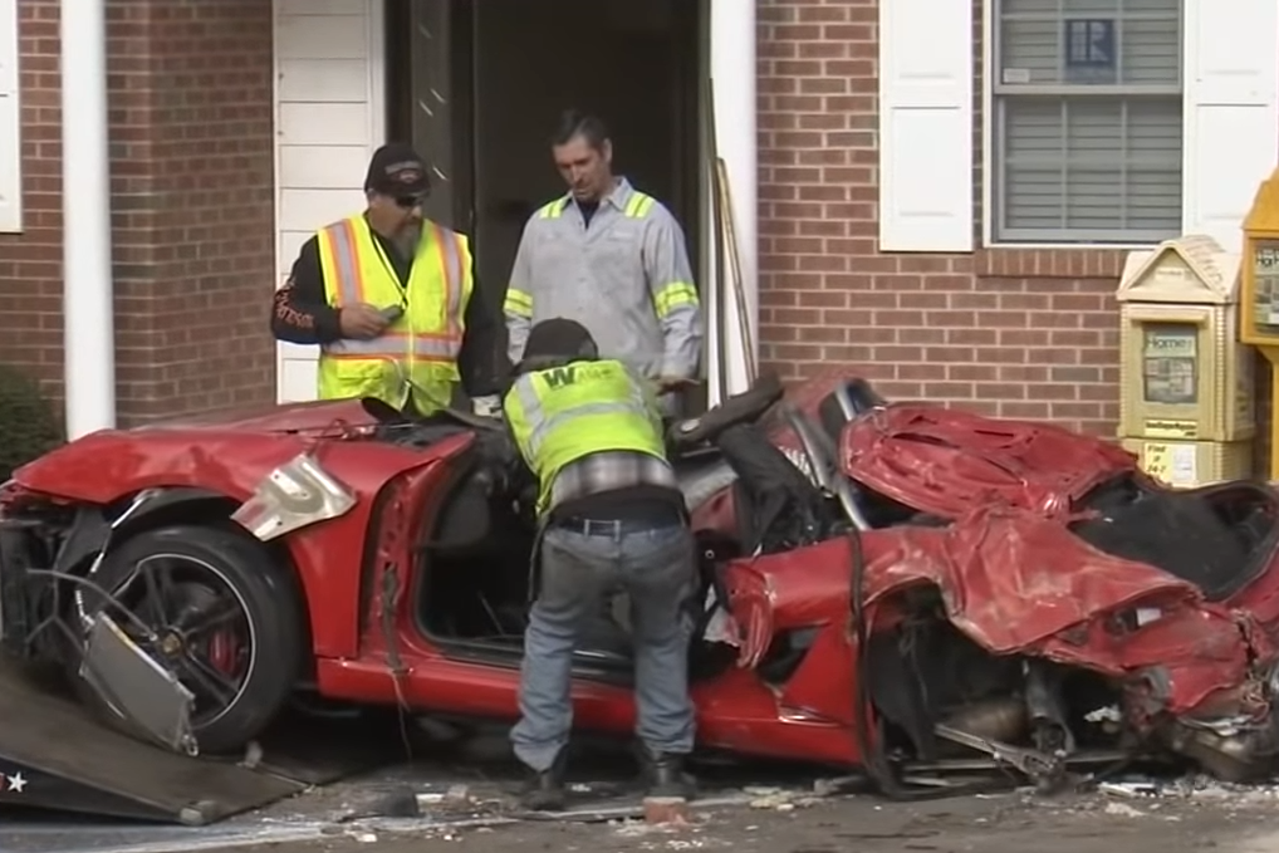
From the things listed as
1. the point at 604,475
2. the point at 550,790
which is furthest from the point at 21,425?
the point at 604,475

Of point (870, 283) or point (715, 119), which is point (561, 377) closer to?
point (715, 119)

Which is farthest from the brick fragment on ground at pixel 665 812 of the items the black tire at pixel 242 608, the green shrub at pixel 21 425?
the green shrub at pixel 21 425

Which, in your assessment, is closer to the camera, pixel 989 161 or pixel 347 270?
pixel 347 270

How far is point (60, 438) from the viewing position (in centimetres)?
1216

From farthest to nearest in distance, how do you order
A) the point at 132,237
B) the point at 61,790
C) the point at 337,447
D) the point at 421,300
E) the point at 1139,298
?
the point at 132,237 → the point at 1139,298 → the point at 421,300 → the point at 337,447 → the point at 61,790

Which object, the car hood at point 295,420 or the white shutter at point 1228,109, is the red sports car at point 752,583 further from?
the white shutter at point 1228,109

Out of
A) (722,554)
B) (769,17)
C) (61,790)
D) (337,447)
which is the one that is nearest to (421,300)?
(337,447)

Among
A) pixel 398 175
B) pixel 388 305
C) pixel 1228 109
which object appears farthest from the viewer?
pixel 1228 109

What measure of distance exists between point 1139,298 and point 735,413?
3085mm

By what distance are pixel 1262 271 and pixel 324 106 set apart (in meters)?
4.27

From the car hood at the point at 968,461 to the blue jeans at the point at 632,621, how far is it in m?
0.63

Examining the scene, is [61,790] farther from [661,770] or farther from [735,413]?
[735,413]

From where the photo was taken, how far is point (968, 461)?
8.19 m

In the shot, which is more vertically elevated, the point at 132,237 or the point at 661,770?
the point at 132,237
